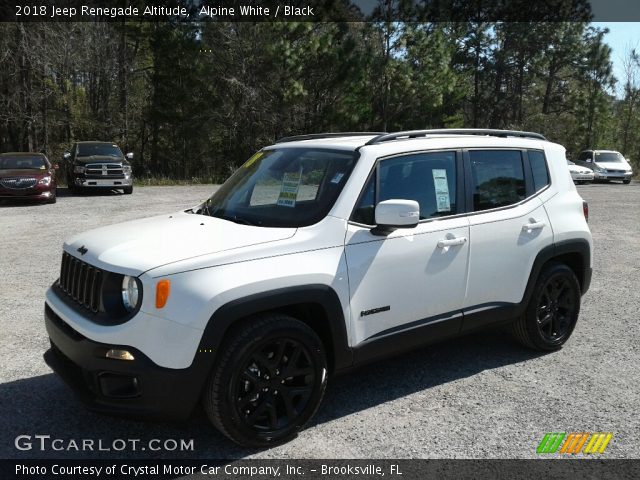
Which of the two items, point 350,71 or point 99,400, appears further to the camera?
point 350,71

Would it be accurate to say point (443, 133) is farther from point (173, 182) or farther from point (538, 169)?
point (173, 182)

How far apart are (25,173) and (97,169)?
9.67 feet

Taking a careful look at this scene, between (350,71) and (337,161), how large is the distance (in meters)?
25.1

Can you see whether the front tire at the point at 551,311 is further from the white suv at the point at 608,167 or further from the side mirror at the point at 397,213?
the white suv at the point at 608,167

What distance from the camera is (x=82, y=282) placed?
3.43 meters

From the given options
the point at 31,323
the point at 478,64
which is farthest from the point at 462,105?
the point at 31,323

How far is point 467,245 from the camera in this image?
409cm

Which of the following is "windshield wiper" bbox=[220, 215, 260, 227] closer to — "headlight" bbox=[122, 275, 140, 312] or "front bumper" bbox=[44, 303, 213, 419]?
"headlight" bbox=[122, 275, 140, 312]

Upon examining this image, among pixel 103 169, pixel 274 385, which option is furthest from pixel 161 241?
pixel 103 169

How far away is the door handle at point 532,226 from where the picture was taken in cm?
449

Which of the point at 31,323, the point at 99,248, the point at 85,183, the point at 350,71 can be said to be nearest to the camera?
the point at 99,248

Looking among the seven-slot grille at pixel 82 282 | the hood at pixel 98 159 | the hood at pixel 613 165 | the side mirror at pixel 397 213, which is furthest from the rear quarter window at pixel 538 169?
the hood at pixel 613 165

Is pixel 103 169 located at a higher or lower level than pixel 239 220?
lower

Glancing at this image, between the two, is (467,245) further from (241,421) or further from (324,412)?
(241,421)
